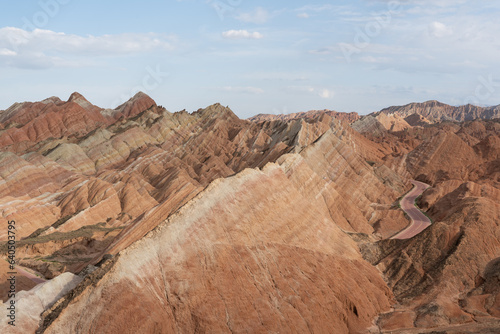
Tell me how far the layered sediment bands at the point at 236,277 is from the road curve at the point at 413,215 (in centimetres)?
2396

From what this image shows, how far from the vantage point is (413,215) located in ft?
258

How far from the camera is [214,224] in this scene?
38062 millimetres

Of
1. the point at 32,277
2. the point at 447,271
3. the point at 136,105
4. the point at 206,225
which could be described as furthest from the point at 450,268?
the point at 136,105

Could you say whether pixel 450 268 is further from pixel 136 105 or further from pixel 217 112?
pixel 136 105

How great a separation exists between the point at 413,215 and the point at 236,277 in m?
50.7

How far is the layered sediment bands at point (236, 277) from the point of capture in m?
31.0

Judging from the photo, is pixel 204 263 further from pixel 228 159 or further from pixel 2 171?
pixel 228 159

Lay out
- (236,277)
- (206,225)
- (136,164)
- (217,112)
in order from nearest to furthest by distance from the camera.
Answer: (236,277) < (206,225) < (136,164) < (217,112)

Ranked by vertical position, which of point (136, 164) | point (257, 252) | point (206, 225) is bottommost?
point (257, 252)

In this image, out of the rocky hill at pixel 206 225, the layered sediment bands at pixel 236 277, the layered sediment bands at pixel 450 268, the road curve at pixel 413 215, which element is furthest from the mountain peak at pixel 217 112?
the layered sediment bands at pixel 236 277

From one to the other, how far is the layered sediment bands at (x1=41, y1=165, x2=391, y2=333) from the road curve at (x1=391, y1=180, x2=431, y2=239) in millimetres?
23962

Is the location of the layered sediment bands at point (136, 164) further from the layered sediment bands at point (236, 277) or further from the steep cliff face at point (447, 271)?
the steep cliff face at point (447, 271)

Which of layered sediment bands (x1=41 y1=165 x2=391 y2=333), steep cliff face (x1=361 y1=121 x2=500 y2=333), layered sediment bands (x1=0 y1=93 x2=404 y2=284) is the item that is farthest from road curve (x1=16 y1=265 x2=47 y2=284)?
steep cliff face (x1=361 y1=121 x2=500 y2=333)

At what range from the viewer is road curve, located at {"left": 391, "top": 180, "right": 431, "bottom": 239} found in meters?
69.0
